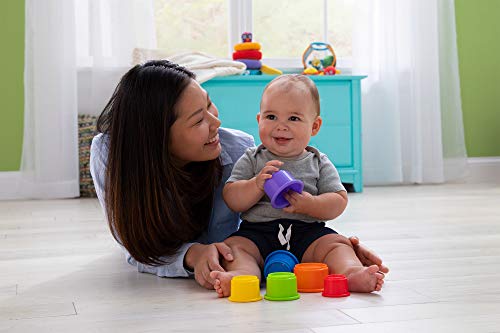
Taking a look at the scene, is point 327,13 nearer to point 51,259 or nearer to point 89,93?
point 89,93

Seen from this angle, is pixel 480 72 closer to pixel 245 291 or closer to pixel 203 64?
pixel 203 64

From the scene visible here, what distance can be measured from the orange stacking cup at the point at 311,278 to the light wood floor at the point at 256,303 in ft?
0.09

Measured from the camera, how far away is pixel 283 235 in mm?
1430

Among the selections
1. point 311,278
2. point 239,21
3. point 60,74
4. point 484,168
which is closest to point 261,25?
point 239,21

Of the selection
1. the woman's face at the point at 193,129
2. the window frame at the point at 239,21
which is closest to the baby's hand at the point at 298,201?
the woman's face at the point at 193,129

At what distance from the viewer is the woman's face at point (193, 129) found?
1431 millimetres

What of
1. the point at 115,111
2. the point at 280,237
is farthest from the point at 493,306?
the point at 115,111

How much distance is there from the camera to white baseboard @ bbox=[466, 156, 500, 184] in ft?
13.1

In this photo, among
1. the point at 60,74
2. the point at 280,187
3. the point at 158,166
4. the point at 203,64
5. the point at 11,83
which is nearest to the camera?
the point at 280,187

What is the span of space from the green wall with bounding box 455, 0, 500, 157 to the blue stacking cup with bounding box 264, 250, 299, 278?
292cm

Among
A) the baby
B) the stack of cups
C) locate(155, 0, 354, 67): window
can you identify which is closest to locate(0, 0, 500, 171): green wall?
locate(155, 0, 354, 67): window

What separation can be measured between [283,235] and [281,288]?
9.2 inches

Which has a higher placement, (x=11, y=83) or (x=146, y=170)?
(x=11, y=83)

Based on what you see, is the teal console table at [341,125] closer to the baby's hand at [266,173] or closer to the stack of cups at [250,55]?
the stack of cups at [250,55]
